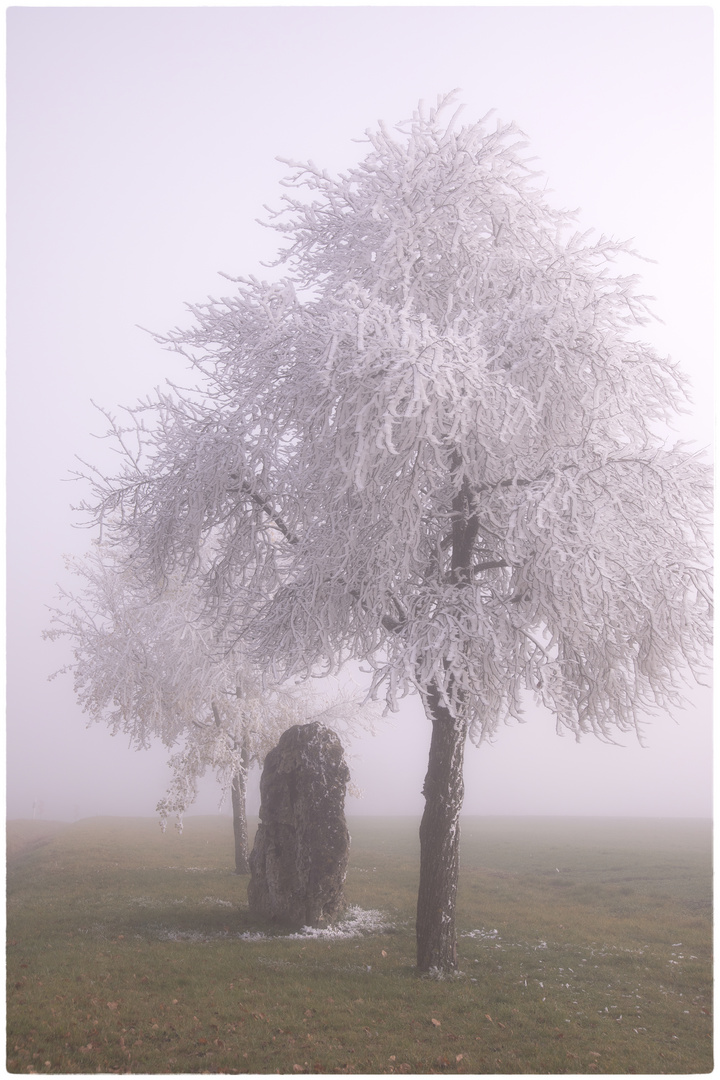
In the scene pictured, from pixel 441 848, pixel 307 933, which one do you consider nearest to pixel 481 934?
pixel 307 933

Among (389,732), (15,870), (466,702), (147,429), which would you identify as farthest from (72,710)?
(466,702)

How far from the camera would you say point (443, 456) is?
8359mm

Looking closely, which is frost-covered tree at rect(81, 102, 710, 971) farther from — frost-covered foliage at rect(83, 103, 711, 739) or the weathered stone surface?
the weathered stone surface

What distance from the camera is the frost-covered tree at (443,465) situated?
761cm

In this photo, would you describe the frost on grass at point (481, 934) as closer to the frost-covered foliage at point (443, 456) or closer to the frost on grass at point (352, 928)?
the frost on grass at point (352, 928)

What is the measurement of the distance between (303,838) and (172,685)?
5728 mm

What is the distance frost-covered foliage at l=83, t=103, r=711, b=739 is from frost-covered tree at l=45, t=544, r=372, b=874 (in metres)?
5.73

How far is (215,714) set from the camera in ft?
53.4

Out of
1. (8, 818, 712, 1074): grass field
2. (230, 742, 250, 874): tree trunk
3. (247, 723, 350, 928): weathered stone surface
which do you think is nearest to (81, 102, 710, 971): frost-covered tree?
(8, 818, 712, 1074): grass field

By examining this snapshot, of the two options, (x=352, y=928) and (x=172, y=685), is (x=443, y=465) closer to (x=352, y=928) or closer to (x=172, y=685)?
(x=352, y=928)

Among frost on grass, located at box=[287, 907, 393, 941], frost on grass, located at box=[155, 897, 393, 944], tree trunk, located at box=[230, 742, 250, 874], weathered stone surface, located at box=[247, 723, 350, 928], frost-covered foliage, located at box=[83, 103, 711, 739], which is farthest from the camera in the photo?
tree trunk, located at box=[230, 742, 250, 874]

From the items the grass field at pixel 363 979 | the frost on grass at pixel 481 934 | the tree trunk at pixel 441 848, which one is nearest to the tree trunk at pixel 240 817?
the grass field at pixel 363 979

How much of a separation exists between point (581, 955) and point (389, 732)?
9.79 m

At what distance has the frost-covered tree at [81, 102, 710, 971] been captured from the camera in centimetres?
761
